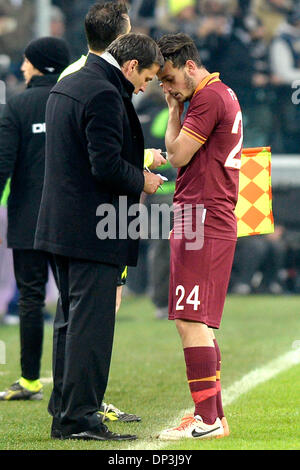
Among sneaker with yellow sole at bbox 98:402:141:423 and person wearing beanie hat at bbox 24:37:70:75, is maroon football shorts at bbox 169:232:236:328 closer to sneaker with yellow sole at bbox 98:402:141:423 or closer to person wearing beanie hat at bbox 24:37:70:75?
sneaker with yellow sole at bbox 98:402:141:423

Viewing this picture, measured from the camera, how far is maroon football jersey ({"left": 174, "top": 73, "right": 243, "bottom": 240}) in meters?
5.44

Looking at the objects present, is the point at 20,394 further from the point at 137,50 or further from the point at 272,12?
the point at 272,12

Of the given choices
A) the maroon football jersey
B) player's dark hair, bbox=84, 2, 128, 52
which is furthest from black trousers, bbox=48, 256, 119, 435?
player's dark hair, bbox=84, 2, 128, 52

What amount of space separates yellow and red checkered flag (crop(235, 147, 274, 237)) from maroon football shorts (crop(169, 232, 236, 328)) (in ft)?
2.04

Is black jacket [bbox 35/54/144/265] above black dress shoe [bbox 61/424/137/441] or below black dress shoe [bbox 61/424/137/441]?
above

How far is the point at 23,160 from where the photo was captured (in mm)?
7219

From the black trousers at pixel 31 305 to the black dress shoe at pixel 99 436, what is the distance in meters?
1.72

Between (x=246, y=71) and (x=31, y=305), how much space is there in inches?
329

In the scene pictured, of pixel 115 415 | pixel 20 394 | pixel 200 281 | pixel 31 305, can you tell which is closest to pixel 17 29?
pixel 31 305

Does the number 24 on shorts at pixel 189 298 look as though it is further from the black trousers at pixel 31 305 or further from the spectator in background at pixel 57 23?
the spectator in background at pixel 57 23

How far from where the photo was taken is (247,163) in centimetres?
A: 620

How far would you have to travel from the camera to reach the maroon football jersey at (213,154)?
544 centimetres
